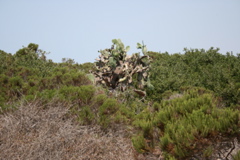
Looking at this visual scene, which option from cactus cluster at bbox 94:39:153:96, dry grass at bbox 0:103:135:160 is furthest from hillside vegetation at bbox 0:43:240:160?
cactus cluster at bbox 94:39:153:96

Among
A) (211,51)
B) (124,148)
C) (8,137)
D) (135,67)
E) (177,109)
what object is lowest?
(124,148)

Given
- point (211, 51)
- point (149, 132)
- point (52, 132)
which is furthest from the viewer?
point (211, 51)

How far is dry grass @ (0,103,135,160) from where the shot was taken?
5.30 metres

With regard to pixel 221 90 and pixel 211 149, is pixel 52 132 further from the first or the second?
pixel 221 90

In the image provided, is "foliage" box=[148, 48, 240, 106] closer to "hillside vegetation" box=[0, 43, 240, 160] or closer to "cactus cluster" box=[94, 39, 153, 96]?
"hillside vegetation" box=[0, 43, 240, 160]

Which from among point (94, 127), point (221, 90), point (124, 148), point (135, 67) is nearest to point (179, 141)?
point (124, 148)

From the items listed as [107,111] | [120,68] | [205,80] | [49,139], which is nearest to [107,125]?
[107,111]

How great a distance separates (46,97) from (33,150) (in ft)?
6.27

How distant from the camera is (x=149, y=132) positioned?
5051 millimetres

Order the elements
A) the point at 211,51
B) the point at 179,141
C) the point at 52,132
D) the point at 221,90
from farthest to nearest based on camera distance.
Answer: the point at 211,51 → the point at 221,90 → the point at 52,132 → the point at 179,141

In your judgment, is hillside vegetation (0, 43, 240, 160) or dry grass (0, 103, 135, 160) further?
dry grass (0, 103, 135, 160)

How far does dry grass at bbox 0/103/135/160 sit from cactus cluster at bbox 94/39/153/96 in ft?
14.9

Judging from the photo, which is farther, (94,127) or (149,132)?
(94,127)

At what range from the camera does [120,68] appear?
11.2 meters
